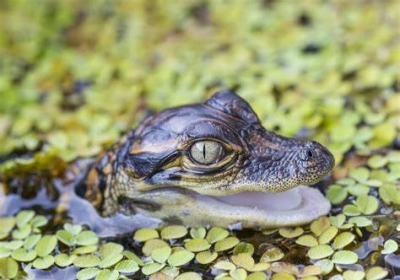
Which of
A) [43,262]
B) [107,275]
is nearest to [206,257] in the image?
[107,275]

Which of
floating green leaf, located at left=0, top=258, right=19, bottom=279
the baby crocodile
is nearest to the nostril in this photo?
the baby crocodile

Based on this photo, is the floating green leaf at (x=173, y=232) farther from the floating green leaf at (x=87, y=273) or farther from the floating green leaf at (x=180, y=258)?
the floating green leaf at (x=87, y=273)

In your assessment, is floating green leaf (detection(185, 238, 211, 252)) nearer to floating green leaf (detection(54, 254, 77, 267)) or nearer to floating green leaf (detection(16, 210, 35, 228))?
floating green leaf (detection(54, 254, 77, 267))

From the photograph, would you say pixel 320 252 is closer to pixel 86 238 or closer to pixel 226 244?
pixel 226 244

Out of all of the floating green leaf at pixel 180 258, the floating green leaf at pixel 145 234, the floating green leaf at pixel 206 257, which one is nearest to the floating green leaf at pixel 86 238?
the floating green leaf at pixel 145 234

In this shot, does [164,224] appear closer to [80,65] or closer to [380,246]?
[380,246]

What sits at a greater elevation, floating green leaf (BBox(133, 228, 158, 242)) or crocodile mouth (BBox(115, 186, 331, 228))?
crocodile mouth (BBox(115, 186, 331, 228))

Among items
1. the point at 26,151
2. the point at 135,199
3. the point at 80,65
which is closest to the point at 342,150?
the point at 135,199
